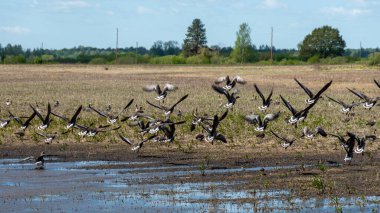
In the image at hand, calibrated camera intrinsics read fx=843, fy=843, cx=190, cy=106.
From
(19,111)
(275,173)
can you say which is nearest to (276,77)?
(19,111)

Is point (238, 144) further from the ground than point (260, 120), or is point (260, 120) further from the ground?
point (260, 120)

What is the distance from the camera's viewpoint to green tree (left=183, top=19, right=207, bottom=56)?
113312 mm

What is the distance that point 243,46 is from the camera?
10694 centimetres

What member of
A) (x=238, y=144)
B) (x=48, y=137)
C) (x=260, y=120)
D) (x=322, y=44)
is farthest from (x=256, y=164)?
(x=322, y=44)

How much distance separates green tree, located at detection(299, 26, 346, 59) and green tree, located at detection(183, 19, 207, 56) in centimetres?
1651

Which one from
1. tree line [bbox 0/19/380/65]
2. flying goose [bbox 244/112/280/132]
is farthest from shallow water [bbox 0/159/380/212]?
tree line [bbox 0/19/380/65]

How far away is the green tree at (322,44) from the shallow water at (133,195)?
84856 mm

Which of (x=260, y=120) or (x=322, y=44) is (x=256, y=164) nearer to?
(x=260, y=120)

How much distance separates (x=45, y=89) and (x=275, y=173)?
2530 centimetres

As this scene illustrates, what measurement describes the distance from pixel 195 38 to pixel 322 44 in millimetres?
20194

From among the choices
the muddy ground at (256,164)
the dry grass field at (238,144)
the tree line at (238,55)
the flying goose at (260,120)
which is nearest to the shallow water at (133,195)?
the muddy ground at (256,164)

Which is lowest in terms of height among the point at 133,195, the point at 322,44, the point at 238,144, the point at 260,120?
the point at 133,195

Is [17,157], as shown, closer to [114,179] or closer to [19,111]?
[114,179]

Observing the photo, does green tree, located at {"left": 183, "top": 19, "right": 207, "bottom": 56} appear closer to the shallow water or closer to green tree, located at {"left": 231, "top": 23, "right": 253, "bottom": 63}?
green tree, located at {"left": 231, "top": 23, "right": 253, "bottom": 63}
